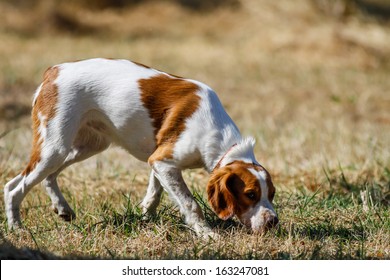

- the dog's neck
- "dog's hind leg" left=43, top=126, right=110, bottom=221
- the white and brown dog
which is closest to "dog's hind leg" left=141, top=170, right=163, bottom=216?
the white and brown dog

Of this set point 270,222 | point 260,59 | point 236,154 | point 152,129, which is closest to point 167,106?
point 152,129

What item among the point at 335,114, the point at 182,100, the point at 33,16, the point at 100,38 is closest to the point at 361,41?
the point at 335,114

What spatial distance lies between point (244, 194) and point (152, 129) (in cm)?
80

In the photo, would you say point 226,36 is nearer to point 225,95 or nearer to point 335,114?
point 225,95

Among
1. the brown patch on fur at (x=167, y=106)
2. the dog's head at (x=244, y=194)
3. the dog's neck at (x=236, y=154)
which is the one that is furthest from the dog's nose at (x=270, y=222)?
the brown patch on fur at (x=167, y=106)

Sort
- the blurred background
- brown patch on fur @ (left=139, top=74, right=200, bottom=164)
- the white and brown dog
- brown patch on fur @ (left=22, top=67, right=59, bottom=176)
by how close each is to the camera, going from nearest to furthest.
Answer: the white and brown dog → brown patch on fur @ (left=139, top=74, right=200, bottom=164) → brown patch on fur @ (left=22, top=67, right=59, bottom=176) → the blurred background

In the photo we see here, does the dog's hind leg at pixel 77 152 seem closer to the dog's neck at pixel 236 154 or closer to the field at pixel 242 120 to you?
the field at pixel 242 120

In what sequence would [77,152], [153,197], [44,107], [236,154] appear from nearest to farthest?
[236,154] < [44,107] < [153,197] < [77,152]

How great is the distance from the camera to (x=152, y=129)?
509cm

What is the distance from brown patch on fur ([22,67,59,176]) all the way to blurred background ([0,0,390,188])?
1.23 metres

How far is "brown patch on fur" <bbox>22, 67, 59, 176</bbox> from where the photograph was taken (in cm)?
512

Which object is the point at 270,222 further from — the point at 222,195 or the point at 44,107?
the point at 44,107

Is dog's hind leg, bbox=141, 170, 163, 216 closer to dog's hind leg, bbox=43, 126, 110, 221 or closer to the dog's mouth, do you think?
dog's hind leg, bbox=43, 126, 110, 221

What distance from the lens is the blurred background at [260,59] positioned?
8281mm
